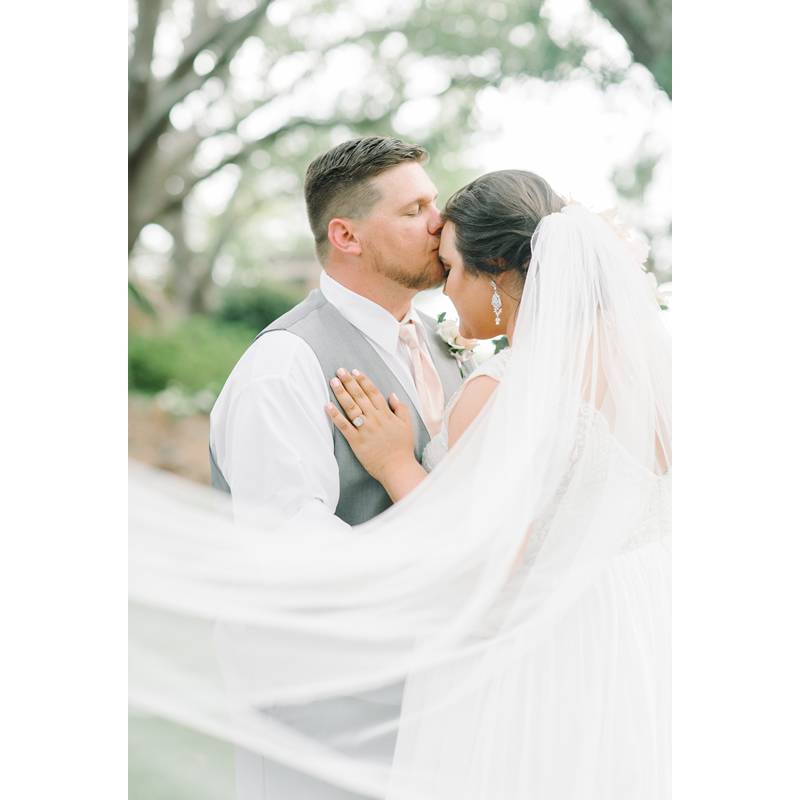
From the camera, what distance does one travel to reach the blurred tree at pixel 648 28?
4.45 meters

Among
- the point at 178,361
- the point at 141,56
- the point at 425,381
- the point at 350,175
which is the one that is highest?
the point at 141,56

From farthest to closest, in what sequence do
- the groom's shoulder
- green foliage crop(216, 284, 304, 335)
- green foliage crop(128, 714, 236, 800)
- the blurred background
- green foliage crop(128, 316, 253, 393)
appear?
green foliage crop(216, 284, 304, 335), green foliage crop(128, 316, 253, 393), the blurred background, the groom's shoulder, green foliage crop(128, 714, 236, 800)

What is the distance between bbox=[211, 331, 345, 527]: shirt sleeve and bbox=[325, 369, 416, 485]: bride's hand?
4 centimetres

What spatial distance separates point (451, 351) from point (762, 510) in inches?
29.7

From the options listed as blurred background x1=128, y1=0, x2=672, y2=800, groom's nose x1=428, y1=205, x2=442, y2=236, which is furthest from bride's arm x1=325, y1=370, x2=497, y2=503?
blurred background x1=128, y1=0, x2=672, y2=800

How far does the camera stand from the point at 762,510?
6.28ft

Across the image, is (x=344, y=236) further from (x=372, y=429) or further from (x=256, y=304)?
(x=256, y=304)

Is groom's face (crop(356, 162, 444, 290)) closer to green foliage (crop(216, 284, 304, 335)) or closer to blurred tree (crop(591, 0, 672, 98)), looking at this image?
blurred tree (crop(591, 0, 672, 98))

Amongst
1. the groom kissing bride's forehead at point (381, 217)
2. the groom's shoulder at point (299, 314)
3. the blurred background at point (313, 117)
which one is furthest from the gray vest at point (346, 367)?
the blurred background at point (313, 117)

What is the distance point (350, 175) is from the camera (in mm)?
2023

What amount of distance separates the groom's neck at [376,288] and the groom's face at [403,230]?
2 centimetres

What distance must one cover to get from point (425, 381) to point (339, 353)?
0.71ft

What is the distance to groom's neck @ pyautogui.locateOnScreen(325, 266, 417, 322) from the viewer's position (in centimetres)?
202

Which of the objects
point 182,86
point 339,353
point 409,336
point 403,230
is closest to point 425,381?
point 409,336
